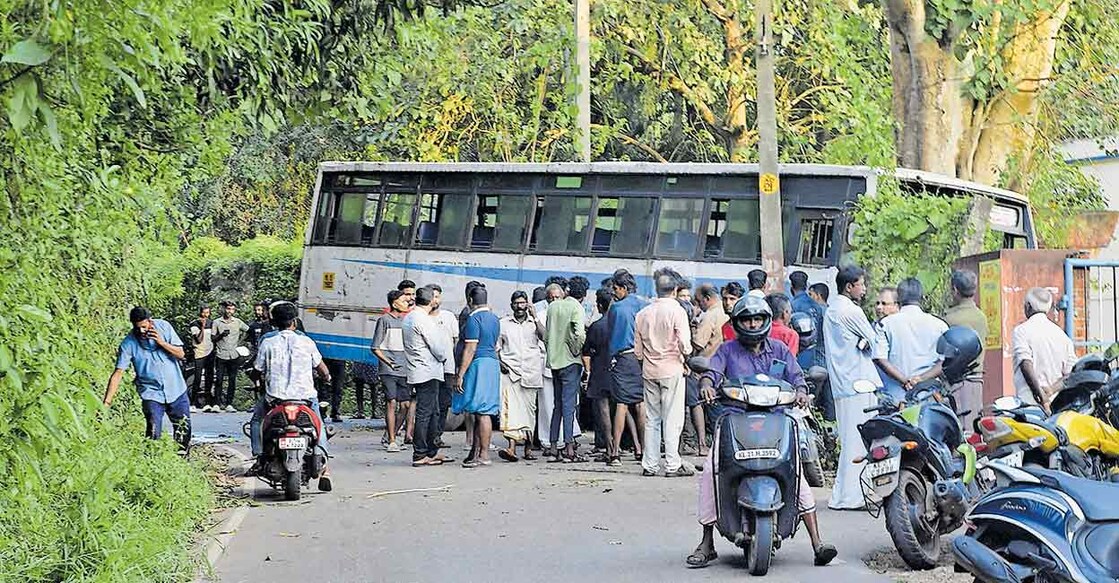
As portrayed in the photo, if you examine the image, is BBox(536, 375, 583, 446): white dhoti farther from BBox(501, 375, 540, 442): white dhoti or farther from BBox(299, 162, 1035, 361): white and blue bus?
BBox(299, 162, 1035, 361): white and blue bus

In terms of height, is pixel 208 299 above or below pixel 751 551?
above

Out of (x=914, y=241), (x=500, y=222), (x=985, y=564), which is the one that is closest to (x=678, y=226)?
(x=500, y=222)

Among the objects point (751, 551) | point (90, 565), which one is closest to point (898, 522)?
point (751, 551)

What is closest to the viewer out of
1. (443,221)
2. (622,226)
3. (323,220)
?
(622,226)

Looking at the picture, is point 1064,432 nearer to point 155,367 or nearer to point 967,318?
point 967,318

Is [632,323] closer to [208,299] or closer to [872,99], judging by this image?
[872,99]

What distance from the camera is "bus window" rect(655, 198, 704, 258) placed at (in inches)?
763

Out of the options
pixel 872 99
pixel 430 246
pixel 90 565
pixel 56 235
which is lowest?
pixel 90 565

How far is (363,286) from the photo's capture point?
23078mm

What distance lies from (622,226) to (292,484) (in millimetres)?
8399

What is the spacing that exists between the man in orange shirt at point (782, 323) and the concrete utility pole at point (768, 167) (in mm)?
2185

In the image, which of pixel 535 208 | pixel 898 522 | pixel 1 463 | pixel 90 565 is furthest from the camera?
pixel 535 208

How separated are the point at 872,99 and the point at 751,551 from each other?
49.0 feet

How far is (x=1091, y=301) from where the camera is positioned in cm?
1360
